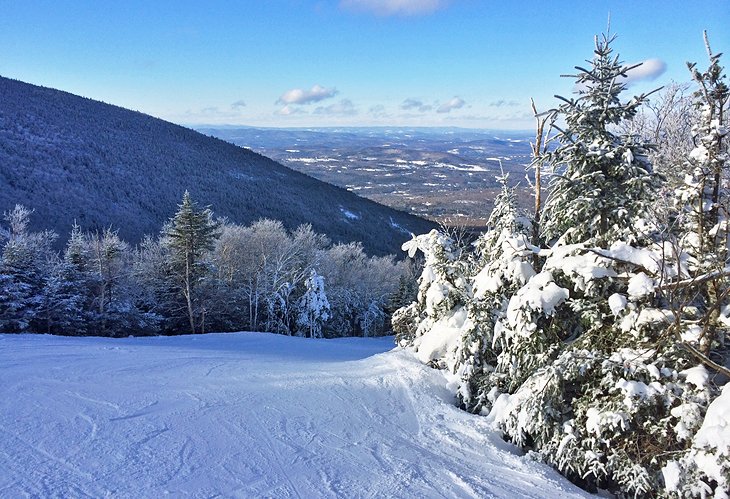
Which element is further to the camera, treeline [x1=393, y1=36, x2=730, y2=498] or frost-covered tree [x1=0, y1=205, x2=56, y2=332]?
frost-covered tree [x1=0, y1=205, x2=56, y2=332]

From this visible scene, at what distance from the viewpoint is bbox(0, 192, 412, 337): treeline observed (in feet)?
66.8

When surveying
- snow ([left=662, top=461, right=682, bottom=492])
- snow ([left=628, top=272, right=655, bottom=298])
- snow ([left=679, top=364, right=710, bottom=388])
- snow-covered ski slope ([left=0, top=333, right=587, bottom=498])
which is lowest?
Answer: snow-covered ski slope ([left=0, top=333, right=587, bottom=498])

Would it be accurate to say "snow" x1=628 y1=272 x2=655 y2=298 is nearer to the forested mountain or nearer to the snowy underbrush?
the snowy underbrush

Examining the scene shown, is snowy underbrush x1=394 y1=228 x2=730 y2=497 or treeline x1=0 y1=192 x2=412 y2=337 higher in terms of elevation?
snowy underbrush x1=394 y1=228 x2=730 y2=497

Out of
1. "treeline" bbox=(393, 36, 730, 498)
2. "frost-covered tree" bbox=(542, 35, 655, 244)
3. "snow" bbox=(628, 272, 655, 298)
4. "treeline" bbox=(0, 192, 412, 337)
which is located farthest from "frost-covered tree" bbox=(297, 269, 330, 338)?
"snow" bbox=(628, 272, 655, 298)

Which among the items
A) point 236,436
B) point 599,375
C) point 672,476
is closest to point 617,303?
point 599,375

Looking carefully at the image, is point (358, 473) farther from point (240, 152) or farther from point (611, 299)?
point (240, 152)

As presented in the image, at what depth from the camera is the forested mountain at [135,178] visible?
198 feet

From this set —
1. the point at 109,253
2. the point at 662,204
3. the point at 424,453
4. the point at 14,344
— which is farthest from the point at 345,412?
the point at 109,253

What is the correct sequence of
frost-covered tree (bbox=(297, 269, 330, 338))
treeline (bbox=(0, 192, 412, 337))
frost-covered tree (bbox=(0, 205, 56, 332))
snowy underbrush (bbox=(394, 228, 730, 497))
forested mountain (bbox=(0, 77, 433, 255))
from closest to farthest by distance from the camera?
1. snowy underbrush (bbox=(394, 228, 730, 497))
2. frost-covered tree (bbox=(0, 205, 56, 332))
3. treeline (bbox=(0, 192, 412, 337))
4. frost-covered tree (bbox=(297, 269, 330, 338))
5. forested mountain (bbox=(0, 77, 433, 255))

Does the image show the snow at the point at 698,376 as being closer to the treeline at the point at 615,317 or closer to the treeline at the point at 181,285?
the treeline at the point at 615,317

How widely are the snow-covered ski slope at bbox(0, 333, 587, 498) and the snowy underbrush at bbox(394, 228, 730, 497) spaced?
0.55 m

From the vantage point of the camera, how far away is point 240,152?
109312mm

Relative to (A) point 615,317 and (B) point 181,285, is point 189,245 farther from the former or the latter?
(A) point 615,317
